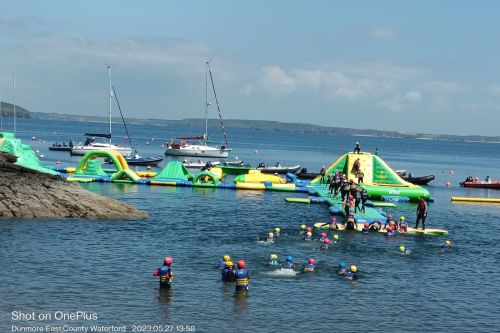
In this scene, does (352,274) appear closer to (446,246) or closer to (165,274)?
(165,274)

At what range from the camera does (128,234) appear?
136 feet

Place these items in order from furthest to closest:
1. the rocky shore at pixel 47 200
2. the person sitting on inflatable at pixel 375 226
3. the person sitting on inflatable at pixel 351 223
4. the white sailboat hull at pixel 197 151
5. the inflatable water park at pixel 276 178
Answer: the white sailboat hull at pixel 197 151 < the inflatable water park at pixel 276 178 < the person sitting on inflatable at pixel 351 223 < the person sitting on inflatable at pixel 375 226 < the rocky shore at pixel 47 200

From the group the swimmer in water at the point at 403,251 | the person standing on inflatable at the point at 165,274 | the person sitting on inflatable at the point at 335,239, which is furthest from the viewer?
the person sitting on inflatable at the point at 335,239

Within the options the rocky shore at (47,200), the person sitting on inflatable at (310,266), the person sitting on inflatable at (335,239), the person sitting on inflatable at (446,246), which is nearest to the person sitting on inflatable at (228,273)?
the person sitting on inflatable at (310,266)

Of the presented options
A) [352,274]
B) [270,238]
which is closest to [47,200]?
[270,238]

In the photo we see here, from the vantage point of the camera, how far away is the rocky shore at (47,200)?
147ft

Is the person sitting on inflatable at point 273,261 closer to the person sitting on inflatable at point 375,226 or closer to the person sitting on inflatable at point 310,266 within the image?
the person sitting on inflatable at point 310,266

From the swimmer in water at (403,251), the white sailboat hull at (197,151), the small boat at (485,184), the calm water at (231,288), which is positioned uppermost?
the white sailboat hull at (197,151)

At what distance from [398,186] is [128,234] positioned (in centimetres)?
3521

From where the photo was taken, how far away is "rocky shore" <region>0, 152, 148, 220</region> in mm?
44781

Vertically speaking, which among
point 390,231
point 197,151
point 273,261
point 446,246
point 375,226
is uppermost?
point 197,151

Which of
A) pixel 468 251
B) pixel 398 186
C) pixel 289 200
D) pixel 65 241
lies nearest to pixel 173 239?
pixel 65 241

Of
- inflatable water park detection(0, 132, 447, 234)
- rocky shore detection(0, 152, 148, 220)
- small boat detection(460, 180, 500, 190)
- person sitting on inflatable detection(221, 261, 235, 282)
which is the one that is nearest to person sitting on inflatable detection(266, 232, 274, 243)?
person sitting on inflatable detection(221, 261, 235, 282)

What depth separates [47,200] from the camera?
45.9m
